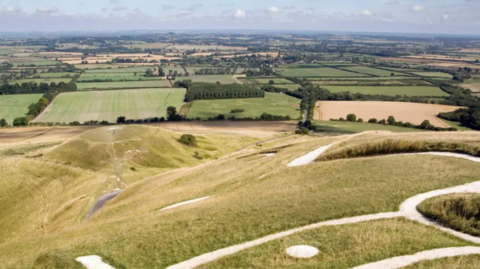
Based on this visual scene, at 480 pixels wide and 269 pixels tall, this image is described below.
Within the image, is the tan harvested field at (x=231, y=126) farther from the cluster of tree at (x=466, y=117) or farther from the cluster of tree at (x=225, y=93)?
the cluster of tree at (x=466, y=117)

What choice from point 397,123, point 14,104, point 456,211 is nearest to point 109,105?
point 14,104

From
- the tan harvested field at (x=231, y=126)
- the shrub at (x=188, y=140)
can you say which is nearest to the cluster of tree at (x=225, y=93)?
the tan harvested field at (x=231, y=126)

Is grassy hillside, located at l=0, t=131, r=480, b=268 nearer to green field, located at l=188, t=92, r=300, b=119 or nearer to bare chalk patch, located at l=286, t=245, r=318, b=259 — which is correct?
bare chalk patch, located at l=286, t=245, r=318, b=259

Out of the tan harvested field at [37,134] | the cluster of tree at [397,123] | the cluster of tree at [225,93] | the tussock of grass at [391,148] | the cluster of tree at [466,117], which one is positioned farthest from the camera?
the cluster of tree at [225,93]

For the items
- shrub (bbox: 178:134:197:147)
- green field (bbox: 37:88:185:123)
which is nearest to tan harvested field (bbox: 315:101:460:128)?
shrub (bbox: 178:134:197:147)

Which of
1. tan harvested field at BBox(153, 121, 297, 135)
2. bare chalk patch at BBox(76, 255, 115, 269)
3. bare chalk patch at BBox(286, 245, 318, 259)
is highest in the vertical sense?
bare chalk patch at BBox(286, 245, 318, 259)

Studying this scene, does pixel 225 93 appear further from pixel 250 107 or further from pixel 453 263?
pixel 453 263
